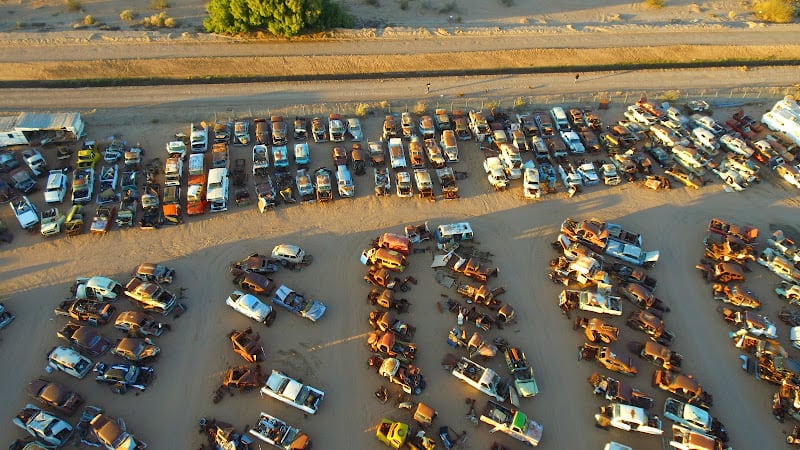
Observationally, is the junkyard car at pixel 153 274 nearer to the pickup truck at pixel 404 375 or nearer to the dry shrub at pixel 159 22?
the pickup truck at pixel 404 375

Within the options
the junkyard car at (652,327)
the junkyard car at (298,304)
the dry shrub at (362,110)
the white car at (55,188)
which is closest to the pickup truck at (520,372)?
the junkyard car at (652,327)

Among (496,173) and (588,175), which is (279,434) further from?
(588,175)

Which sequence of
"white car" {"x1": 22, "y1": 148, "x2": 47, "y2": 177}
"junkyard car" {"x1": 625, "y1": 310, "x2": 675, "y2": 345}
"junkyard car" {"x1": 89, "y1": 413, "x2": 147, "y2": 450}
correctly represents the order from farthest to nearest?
1. "white car" {"x1": 22, "y1": 148, "x2": 47, "y2": 177}
2. "junkyard car" {"x1": 625, "y1": 310, "x2": 675, "y2": 345}
3. "junkyard car" {"x1": 89, "y1": 413, "x2": 147, "y2": 450}

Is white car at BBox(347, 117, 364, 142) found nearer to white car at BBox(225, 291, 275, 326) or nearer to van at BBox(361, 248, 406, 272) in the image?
van at BBox(361, 248, 406, 272)

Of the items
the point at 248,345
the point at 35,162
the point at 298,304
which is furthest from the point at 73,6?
the point at 248,345

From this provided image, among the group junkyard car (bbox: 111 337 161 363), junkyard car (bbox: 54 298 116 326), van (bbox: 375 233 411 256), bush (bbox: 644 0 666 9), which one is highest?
bush (bbox: 644 0 666 9)

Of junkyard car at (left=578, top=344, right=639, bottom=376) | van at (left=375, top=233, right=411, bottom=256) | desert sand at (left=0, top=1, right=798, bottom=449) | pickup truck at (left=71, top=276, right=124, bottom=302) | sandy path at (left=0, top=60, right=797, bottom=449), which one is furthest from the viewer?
van at (left=375, top=233, right=411, bottom=256)

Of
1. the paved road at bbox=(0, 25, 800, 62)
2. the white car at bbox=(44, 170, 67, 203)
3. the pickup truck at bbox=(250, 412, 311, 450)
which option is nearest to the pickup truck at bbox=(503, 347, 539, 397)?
the pickup truck at bbox=(250, 412, 311, 450)
